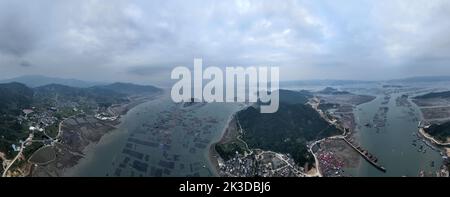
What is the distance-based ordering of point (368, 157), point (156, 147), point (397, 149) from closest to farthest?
point (368, 157)
point (397, 149)
point (156, 147)

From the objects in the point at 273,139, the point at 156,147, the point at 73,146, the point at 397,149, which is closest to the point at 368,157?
the point at 397,149

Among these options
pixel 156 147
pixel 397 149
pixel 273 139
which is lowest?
pixel 156 147

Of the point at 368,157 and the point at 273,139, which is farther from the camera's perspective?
the point at 273,139

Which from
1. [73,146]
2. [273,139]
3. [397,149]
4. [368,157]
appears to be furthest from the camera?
[73,146]

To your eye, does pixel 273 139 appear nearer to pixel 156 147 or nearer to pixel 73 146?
pixel 156 147

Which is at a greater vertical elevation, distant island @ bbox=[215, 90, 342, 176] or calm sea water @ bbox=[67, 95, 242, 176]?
distant island @ bbox=[215, 90, 342, 176]

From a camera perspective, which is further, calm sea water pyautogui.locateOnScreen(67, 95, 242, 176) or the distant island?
calm sea water pyautogui.locateOnScreen(67, 95, 242, 176)

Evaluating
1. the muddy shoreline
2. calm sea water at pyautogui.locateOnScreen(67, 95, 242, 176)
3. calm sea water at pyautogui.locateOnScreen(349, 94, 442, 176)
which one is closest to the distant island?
calm sea water at pyautogui.locateOnScreen(67, 95, 242, 176)

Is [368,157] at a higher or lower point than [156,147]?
higher

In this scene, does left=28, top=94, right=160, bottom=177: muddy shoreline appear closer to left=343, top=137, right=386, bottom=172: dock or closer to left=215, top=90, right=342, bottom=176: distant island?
left=215, top=90, right=342, bottom=176: distant island

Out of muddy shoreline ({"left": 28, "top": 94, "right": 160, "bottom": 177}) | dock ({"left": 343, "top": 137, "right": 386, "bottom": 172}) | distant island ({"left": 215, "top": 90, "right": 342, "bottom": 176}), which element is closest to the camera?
muddy shoreline ({"left": 28, "top": 94, "right": 160, "bottom": 177})

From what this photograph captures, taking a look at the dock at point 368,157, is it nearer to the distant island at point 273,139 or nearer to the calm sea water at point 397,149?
the calm sea water at point 397,149
